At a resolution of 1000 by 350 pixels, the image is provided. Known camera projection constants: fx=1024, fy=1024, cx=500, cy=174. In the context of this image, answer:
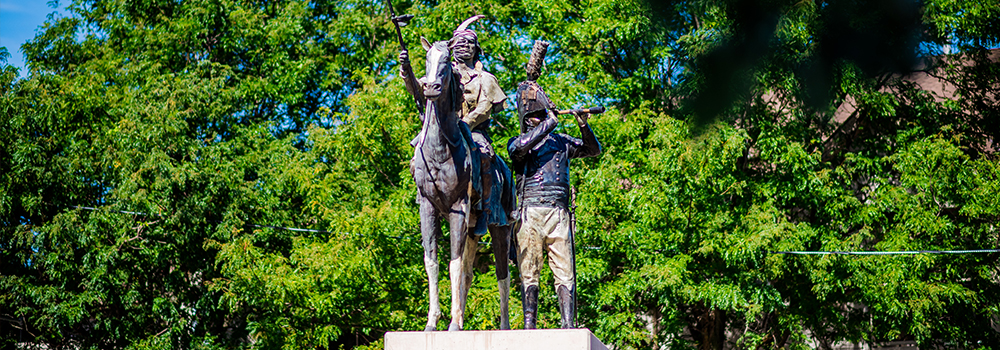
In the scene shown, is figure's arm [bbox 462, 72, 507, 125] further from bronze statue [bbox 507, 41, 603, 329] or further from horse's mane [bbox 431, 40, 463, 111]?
horse's mane [bbox 431, 40, 463, 111]

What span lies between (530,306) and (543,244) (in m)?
0.54

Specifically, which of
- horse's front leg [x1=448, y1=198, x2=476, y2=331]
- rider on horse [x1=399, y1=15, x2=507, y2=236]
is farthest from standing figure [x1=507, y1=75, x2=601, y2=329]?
horse's front leg [x1=448, y1=198, x2=476, y2=331]

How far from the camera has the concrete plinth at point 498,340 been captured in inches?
296

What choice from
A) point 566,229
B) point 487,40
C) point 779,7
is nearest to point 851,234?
point 487,40

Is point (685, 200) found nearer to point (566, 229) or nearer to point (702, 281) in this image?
point (702, 281)

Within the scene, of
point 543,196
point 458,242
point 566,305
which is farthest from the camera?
point 543,196

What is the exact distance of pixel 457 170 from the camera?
785 cm

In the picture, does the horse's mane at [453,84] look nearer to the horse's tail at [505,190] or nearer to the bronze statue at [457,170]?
the bronze statue at [457,170]

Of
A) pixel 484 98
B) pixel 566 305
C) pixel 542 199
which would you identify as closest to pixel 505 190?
pixel 542 199

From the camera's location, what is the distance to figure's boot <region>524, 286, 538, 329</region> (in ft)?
27.6

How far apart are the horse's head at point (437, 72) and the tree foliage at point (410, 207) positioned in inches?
355

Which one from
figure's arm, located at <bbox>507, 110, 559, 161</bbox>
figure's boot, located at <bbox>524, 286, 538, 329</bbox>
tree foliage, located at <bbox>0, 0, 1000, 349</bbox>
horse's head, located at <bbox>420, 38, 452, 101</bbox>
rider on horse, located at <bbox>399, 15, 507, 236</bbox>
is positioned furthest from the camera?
tree foliage, located at <bbox>0, 0, 1000, 349</bbox>

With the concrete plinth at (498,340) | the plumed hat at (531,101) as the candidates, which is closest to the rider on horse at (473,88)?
the plumed hat at (531,101)

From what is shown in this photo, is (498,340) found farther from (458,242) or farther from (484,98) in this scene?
(484,98)
